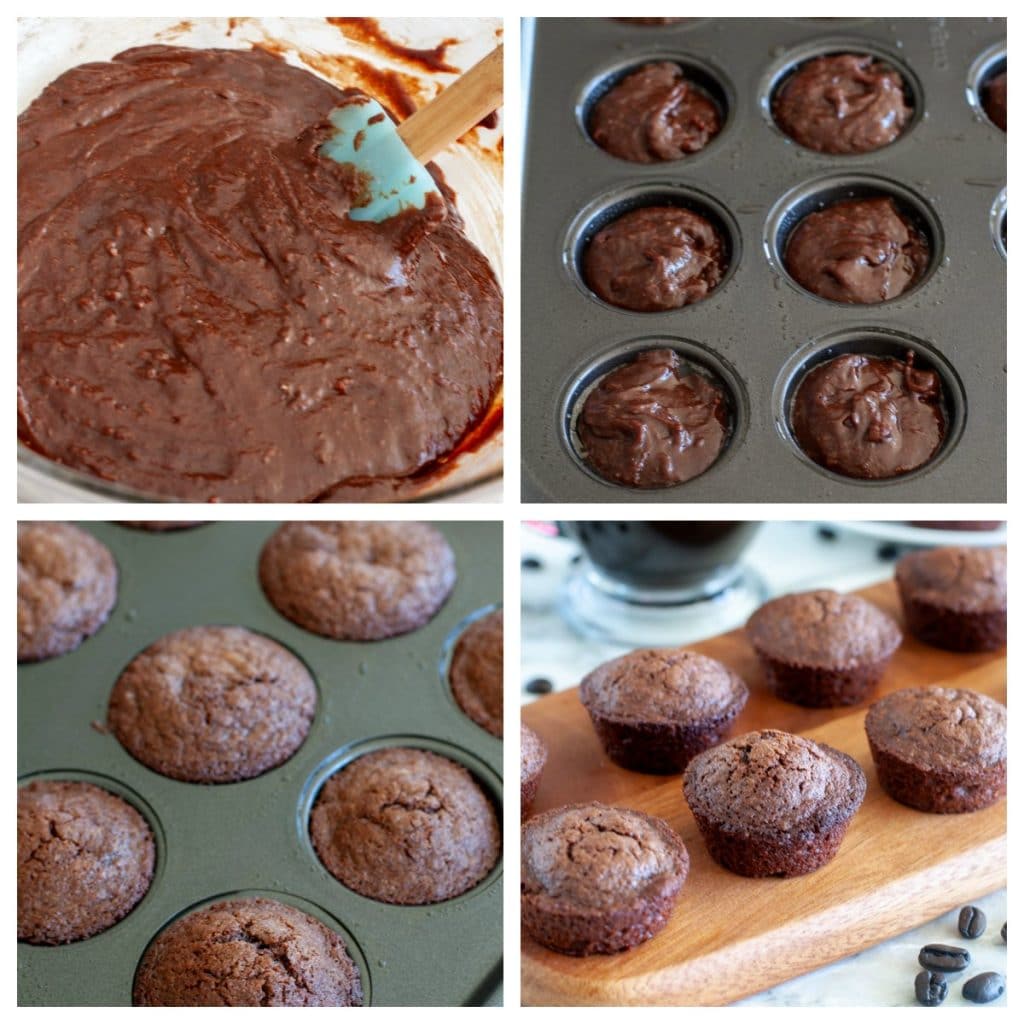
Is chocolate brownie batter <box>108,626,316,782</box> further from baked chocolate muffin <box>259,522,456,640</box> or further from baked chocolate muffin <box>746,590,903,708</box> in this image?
baked chocolate muffin <box>746,590,903,708</box>

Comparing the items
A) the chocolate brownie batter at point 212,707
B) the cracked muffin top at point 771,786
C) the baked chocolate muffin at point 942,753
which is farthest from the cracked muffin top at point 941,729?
the chocolate brownie batter at point 212,707

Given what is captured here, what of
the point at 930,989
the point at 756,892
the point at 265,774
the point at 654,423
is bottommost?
the point at 930,989

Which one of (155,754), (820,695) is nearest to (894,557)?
(820,695)

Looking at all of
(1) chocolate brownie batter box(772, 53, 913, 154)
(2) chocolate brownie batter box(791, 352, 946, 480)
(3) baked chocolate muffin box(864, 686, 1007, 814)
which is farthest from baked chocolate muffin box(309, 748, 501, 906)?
(1) chocolate brownie batter box(772, 53, 913, 154)

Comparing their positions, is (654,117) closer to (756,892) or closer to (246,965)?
(756,892)

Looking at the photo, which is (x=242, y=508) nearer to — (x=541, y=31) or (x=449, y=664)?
(x=449, y=664)

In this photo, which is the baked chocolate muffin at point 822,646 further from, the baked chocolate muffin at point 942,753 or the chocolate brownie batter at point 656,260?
the chocolate brownie batter at point 656,260

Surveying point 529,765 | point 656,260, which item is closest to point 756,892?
point 529,765
